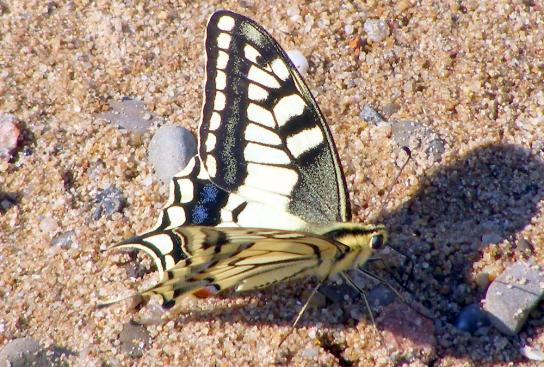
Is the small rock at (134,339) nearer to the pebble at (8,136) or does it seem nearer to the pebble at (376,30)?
the pebble at (8,136)

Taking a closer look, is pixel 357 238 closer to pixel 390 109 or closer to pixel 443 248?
pixel 443 248

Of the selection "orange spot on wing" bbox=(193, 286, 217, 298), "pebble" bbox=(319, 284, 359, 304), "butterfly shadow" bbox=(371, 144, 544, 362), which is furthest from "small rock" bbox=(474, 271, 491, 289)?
"orange spot on wing" bbox=(193, 286, 217, 298)

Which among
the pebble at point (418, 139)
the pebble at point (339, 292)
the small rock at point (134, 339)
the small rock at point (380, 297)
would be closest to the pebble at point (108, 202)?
the small rock at point (134, 339)

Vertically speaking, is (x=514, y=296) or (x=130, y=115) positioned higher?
(x=130, y=115)

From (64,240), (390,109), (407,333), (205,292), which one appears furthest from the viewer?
(390,109)

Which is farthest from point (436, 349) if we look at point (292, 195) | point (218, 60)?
point (218, 60)

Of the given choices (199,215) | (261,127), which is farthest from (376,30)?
(199,215)
